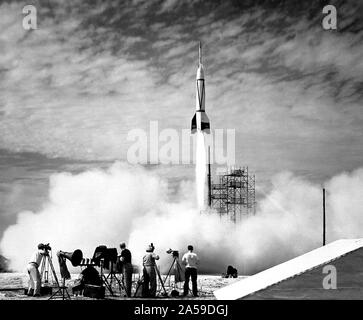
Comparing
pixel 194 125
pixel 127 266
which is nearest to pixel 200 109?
pixel 194 125

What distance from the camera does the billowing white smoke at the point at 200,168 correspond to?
43.6 m

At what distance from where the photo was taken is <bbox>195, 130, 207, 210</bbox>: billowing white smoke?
4356 cm

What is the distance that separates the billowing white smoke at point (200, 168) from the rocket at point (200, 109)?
1.98 feet

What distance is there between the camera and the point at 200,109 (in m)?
44.9

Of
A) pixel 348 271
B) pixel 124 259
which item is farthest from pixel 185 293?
pixel 348 271

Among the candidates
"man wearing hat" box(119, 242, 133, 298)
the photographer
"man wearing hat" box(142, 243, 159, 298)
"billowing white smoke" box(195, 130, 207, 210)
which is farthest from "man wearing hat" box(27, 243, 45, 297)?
"billowing white smoke" box(195, 130, 207, 210)

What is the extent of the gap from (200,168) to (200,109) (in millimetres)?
4950

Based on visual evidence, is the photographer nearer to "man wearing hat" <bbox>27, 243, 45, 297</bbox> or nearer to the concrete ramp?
"man wearing hat" <bbox>27, 243, 45, 297</bbox>

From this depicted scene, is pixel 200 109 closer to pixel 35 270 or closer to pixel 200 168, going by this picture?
pixel 200 168

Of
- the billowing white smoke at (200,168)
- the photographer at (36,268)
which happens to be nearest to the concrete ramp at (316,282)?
the photographer at (36,268)

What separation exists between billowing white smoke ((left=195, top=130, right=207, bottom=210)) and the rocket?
23.7 inches

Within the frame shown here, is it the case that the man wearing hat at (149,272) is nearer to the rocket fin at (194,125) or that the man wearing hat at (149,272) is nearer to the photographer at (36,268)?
the photographer at (36,268)
